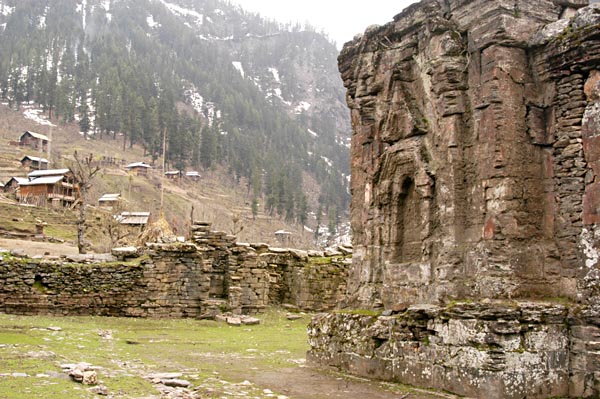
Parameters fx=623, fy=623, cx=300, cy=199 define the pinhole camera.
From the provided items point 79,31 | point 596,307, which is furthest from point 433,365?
point 79,31

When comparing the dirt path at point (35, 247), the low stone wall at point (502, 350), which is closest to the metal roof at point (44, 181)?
the dirt path at point (35, 247)

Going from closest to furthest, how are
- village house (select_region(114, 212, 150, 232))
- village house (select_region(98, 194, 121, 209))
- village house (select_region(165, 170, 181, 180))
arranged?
village house (select_region(114, 212, 150, 232)) → village house (select_region(98, 194, 121, 209)) → village house (select_region(165, 170, 181, 180))

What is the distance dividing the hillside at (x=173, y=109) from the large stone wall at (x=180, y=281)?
60198 millimetres

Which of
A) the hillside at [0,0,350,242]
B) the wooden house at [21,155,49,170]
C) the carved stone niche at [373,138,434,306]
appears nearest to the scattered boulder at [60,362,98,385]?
the carved stone niche at [373,138,434,306]

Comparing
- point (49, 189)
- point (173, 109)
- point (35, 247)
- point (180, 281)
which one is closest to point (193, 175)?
point (173, 109)

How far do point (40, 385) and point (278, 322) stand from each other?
1306cm

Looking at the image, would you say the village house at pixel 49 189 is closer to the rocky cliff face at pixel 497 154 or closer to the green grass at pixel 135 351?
the green grass at pixel 135 351

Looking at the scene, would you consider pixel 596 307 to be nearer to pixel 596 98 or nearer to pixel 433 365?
pixel 433 365

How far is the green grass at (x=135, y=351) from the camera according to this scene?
7.95 m

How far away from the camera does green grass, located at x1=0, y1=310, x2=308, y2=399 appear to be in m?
7.95

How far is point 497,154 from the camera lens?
9492 mm

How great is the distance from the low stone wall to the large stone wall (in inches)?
473

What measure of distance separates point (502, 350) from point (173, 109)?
11535 centimetres

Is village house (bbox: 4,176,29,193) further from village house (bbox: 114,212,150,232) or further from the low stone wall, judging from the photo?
the low stone wall
